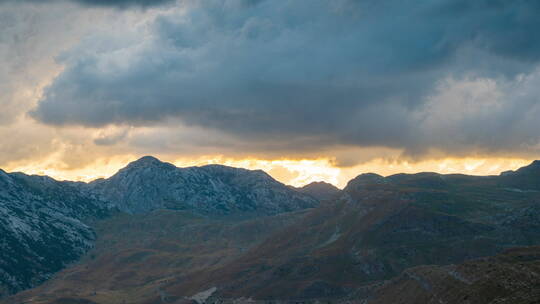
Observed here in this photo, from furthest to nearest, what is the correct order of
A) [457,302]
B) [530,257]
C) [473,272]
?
[530,257] → [473,272] → [457,302]

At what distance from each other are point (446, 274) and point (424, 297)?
11.9 meters

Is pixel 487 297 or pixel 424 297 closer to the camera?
pixel 487 297

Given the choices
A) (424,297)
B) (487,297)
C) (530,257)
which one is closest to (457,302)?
(487,297)

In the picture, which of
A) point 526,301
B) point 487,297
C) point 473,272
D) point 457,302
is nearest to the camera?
point 526,301

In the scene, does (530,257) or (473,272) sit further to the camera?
(530,257)

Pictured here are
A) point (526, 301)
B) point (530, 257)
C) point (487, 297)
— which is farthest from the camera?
point (530, 257)

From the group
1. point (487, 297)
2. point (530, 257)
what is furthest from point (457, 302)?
point (530, 257)

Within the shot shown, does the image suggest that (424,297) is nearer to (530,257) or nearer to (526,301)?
(530,257)

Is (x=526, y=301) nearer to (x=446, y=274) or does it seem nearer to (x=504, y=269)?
(x=504, y=269)

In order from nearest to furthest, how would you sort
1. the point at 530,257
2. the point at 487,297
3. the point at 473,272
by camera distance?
the point at 487,297, the point at 473,272, the point at 530,257

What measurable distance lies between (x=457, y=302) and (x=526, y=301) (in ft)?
113

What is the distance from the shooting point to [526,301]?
431 ft

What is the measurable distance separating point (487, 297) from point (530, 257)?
52.5 m

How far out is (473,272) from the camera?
177 metres
